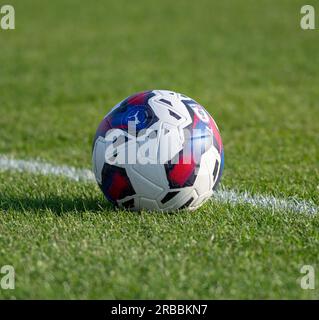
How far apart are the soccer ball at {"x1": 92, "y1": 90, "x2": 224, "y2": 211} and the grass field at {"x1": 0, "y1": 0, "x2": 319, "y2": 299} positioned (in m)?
0.15

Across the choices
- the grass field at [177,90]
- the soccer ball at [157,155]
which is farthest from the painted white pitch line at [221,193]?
the soccer ball at [157,155]

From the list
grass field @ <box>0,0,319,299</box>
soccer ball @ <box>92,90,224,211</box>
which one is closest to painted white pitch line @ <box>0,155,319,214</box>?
grass field @ <box>0,0,319,299</box>

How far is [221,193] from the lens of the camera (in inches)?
211

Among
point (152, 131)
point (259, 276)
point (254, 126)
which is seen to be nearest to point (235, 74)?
point (254, 126)

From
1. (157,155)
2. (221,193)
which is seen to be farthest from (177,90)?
(157,155)

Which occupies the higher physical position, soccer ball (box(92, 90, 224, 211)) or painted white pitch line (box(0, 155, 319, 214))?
soccer ball (box(92, 90, 224, 211))

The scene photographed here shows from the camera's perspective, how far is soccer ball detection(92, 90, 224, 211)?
14.9 feet

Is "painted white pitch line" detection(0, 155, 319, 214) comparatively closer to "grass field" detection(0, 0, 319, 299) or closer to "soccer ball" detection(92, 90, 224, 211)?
"grass field" detection(0, 0, 319, 299)

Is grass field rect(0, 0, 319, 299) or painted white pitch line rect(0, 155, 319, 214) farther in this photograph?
painted white pitch line rect(0, 155, 319, 214)

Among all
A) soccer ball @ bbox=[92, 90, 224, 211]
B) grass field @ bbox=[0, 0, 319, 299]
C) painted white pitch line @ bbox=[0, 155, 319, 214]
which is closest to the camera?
grass field @ bbox=[0, 0, 319, 299]

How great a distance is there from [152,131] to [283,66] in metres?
7.28

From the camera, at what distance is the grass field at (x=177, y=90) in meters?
3.72

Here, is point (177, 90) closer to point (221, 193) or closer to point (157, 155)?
point (221, 193)
